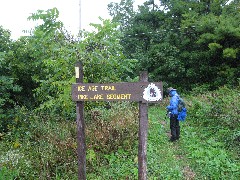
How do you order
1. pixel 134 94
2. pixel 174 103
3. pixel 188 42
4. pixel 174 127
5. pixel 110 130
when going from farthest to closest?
1. pixel 188 42
2. pixel 174 127
3. pixel 174 103
4. pixel 110 130
5. pixel 134 94

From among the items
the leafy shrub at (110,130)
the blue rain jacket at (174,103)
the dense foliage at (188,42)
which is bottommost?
the leafy shrub at (110,130)

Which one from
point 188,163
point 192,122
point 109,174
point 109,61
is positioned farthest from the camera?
point 192,122

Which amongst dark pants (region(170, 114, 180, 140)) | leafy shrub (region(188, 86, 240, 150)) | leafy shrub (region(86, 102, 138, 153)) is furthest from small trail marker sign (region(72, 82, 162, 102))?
leafy shrub (region(188, 86, 240, 150))

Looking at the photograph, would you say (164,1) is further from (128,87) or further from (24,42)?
(128,87)

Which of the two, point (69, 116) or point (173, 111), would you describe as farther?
point (69, 116)

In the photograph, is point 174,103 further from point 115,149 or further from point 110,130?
point 115,149

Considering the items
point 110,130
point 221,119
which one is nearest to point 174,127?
point 221,119

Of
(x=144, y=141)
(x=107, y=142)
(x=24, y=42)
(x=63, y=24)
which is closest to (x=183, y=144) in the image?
(x=107, y=142)

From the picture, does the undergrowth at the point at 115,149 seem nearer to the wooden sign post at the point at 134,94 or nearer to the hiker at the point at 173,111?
the hiker at the point at 173,111

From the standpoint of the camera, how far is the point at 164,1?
26000 mm

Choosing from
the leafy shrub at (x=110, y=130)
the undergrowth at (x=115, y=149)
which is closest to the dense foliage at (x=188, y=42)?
the undergrowth at (x=115, y=149)

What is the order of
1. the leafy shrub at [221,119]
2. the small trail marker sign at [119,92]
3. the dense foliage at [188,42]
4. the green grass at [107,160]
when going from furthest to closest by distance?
the dense foliage at [188,42]
the leafy shrub at [221,119]
the green grass at [107,160]
the small trail marker sign at [119,92]

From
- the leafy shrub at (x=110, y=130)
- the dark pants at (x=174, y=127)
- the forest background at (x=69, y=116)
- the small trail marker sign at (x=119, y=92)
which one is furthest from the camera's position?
the dark pants at (x=174, y=127)

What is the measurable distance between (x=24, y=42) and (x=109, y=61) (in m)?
6.00
